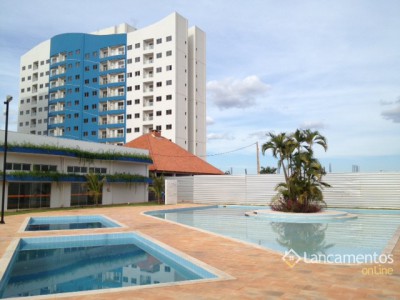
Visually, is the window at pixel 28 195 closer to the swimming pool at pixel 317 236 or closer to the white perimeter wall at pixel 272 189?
the white perimeter wall at pixel 272 189

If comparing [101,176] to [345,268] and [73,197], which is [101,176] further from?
[345,268]

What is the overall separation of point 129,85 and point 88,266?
53159 millimetres

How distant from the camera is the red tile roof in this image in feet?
112

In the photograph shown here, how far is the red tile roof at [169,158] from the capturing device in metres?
34.2

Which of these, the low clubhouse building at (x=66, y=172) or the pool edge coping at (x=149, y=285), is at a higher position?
the low clubhouse building at (x=66, y=172)

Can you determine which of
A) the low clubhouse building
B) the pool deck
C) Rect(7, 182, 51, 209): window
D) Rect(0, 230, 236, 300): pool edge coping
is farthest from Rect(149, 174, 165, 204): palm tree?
the pool deck

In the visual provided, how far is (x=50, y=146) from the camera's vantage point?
2250cm

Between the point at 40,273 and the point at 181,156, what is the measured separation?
1185 inches

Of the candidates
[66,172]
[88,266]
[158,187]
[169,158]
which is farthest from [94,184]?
[88,266]

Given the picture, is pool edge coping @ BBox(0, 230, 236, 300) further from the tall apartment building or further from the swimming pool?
the tall apartment building

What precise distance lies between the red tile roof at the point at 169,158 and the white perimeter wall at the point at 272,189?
4.10 m

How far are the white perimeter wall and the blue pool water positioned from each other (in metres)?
16.9

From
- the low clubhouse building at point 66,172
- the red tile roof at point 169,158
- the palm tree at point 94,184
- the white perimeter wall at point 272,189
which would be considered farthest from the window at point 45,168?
the red tile roof at point 169,158

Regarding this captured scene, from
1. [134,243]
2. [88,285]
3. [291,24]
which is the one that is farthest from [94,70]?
[88,285]
